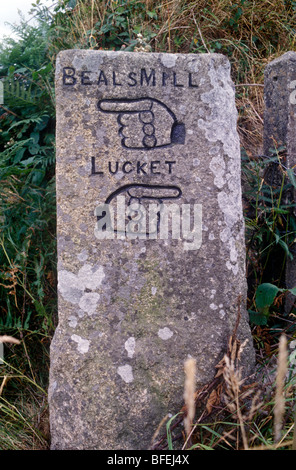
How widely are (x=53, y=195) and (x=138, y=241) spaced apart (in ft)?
2.98

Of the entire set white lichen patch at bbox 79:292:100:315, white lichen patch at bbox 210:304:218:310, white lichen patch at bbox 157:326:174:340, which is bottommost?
white lichen patch at bbox 157:326:174:340

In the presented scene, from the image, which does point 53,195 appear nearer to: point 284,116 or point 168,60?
point 168,60

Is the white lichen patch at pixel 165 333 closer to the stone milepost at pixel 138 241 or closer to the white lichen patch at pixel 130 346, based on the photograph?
the stone milepost at pixel 138 241

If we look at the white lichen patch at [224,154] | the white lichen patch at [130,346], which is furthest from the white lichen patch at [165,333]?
the white lichen patch at [224,154]

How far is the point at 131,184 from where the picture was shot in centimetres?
195

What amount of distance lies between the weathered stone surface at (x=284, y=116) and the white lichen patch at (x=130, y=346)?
1102 mm

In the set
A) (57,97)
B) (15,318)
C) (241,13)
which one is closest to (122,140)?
(57,97)

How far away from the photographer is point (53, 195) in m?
2.64

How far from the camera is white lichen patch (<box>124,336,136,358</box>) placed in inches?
74.2

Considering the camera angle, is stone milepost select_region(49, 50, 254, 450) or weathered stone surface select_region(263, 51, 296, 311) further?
weathered stone surface select_region(263, 51, 296, 311)

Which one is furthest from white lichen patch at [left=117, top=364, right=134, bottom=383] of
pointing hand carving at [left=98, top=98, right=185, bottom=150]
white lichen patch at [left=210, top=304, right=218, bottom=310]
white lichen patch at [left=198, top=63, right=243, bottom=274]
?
pointing hand carving at [left=98, top=98, right=185, bottom=150]

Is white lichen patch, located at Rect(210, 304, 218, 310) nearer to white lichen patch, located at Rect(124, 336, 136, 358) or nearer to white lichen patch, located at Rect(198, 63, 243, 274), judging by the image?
white lichen patch, located at Rect(198, 63, 243, 274)

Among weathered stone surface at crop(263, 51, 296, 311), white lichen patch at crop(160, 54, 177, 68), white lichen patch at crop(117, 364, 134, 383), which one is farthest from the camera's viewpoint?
weathered stone surface at crop(263, 51, 296, 311)

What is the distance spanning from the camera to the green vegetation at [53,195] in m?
1.91
